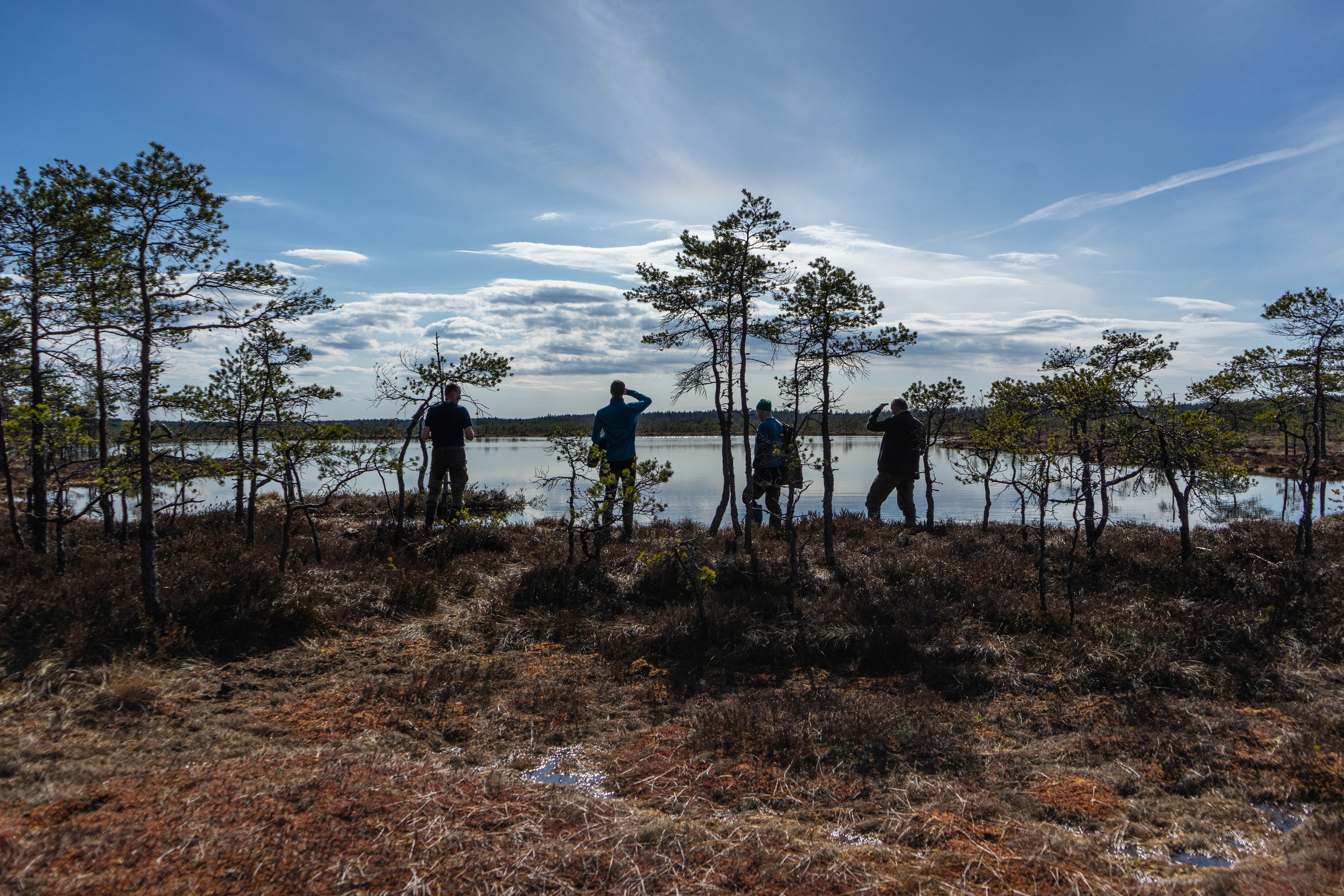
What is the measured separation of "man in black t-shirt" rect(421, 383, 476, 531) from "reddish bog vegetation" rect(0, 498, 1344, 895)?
204 centimetres

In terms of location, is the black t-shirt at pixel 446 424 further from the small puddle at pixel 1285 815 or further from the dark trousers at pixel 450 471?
the small puddle at pixel 1285 815

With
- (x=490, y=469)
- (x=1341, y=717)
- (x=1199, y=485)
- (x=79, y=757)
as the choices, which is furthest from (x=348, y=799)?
(x=490, y=469)

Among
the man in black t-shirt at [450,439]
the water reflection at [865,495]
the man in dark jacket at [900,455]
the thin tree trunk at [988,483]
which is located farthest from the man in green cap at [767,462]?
the man in black t-shirt at [450,439]

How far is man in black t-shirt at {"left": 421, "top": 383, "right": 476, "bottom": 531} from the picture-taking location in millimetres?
10648

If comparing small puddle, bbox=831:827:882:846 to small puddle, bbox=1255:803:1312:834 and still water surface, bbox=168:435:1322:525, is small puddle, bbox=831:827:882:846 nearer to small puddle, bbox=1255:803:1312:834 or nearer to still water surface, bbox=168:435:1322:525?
small puddle, bbox=1255:803:1312:834

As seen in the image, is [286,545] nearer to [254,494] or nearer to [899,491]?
[254,494]

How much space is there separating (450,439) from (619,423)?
2.81 metres

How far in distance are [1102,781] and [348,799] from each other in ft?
14.6

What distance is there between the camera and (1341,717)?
4.60 metres

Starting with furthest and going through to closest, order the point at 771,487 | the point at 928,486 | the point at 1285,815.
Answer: the point at 928,486 → the point at 771,487 → the point at 1285,815

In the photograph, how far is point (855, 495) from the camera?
80.8 feet

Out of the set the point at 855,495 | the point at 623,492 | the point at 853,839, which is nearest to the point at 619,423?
the point at 623,492

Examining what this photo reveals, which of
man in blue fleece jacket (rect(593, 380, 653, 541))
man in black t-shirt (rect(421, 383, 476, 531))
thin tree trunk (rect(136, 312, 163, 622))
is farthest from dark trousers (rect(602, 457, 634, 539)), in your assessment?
thin tree trunk (rect(136, 312, 163, 622))

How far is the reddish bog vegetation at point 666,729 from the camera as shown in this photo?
2.98 metres
